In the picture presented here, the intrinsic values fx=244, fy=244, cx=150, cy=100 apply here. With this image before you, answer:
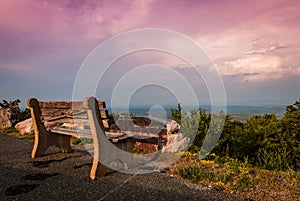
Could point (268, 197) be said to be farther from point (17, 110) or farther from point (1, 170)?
point (17, 110)

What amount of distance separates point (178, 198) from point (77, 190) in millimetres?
1585

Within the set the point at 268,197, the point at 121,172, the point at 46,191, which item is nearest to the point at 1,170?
the point at 46,191

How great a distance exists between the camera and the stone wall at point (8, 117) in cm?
1162

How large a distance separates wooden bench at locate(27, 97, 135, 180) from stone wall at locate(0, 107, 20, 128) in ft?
22.4

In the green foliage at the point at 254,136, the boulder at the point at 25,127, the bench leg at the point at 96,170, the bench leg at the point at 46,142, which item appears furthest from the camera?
the boulder at the point at 25,127

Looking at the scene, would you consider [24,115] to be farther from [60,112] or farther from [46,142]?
[60,112]

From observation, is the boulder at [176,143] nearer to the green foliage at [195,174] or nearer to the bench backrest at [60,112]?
the green foliage at [195,174]

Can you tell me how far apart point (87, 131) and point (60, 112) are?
32.6 inches

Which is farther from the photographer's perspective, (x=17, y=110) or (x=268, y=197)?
(x=17, y=110)

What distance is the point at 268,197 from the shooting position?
3668 millimetres

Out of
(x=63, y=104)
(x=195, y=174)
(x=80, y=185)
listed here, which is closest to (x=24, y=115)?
(x=63, y=104)

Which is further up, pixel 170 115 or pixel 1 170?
pixel 170 115

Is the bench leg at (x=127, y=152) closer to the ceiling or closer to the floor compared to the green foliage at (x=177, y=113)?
closer to the floor

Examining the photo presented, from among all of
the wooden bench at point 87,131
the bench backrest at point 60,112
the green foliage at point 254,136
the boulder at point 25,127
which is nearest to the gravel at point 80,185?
the wooden bench at point 87,131
